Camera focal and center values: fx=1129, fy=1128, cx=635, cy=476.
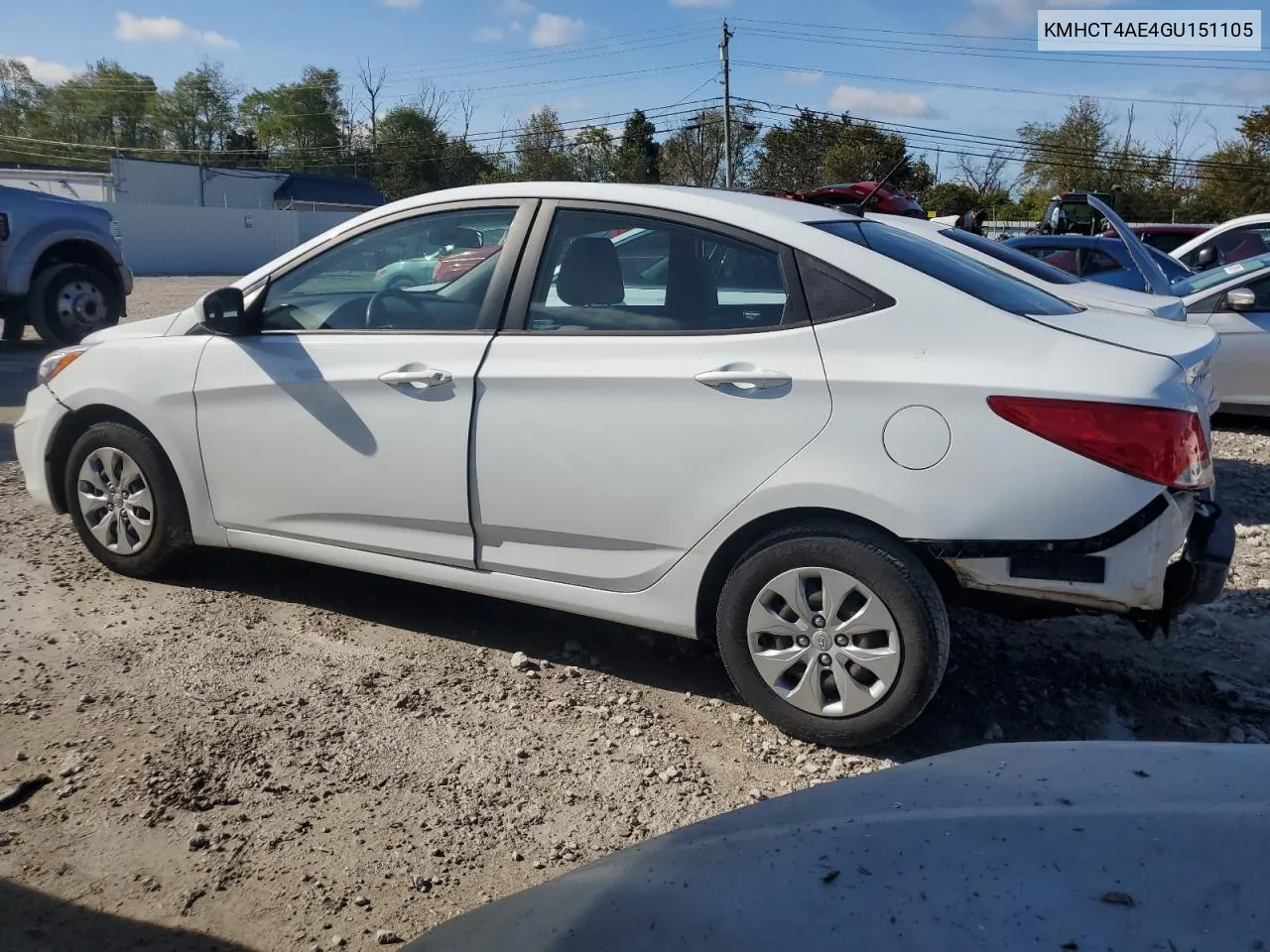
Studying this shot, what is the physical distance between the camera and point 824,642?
3451 mm

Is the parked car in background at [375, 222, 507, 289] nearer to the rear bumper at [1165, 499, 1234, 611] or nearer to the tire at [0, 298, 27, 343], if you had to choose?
the rear bumper at [1165, 499, 1234, 611]

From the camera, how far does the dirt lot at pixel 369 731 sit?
111 inches

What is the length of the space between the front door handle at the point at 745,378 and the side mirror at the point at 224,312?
193 cm

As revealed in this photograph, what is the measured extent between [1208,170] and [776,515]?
5193 cm

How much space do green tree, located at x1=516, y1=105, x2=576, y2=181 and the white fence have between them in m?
12.5

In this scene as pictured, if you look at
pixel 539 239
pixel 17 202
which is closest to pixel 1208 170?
pixel 17 202

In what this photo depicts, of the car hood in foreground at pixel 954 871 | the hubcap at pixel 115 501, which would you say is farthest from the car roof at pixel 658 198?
the car hood in foreground at pixel 954 871

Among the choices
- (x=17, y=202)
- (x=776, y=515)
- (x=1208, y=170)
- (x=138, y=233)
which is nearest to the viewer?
(x=776, y=515)

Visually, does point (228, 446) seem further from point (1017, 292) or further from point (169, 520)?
point (1017, 292)

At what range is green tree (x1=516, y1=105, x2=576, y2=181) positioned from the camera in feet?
170

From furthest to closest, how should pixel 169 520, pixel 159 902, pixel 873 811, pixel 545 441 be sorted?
pixel 169 520, pixel 545 441, pixel 159 902, pixel 873 811

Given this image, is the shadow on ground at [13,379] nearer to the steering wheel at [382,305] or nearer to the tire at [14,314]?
the tire at [14,314]

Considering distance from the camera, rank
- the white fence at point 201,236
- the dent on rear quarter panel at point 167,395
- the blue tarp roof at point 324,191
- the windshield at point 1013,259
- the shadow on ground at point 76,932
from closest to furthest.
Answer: the shadow on ground at point 76,932 < the dent on rear quarter panel at point 167,395 < the windshield at point 1013,259 < the white fence at point 201,236 < the blue tarp roof at point 324,191

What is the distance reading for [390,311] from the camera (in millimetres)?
4227
